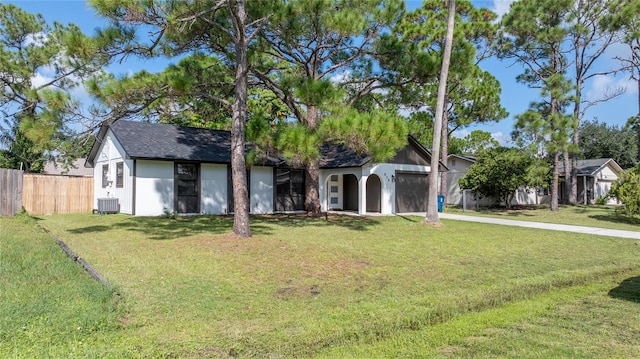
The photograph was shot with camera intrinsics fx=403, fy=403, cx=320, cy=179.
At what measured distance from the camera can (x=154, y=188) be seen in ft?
52.4

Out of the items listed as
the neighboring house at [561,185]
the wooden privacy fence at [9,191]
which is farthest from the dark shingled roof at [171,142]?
the neighboring house at [561,185]

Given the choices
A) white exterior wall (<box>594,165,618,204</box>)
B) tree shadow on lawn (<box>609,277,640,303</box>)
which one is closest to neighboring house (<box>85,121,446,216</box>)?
tree shadow on lawn (<box>609,277,640,303</box>)

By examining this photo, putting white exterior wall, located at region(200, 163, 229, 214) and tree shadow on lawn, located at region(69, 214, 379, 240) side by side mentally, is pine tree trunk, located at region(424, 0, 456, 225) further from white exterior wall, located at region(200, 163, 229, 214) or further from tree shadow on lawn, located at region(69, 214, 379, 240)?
white exterior wall, located at region(200, 163, 229, 214)

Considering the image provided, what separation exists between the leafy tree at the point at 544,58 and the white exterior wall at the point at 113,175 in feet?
56.6

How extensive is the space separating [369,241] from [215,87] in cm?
609

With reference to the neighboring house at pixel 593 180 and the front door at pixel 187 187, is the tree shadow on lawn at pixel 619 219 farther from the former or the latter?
the front door at pixel 187 187

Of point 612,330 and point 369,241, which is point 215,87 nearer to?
point 369,241

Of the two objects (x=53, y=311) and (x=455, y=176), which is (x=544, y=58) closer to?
(x=455, y=176)

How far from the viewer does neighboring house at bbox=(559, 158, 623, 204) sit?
3008 centimetres

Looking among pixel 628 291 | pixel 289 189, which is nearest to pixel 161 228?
pixel 289 189

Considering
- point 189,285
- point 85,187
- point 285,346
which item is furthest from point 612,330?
point 85,187

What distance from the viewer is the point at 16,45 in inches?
832

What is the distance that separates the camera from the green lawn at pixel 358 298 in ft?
12.1

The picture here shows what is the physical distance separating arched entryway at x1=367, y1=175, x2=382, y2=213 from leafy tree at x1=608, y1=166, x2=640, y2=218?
972 centimetres
